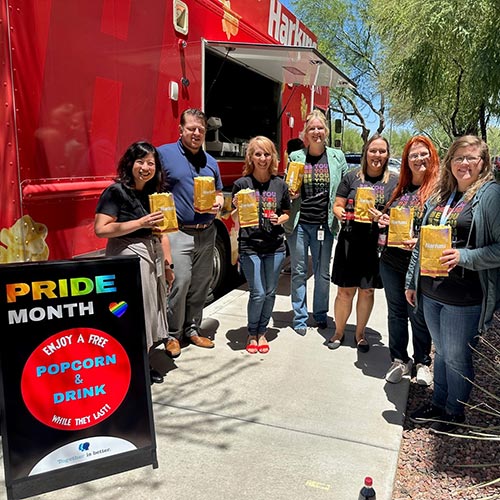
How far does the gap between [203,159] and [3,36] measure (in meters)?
1.73

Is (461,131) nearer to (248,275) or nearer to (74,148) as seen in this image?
(248,275)

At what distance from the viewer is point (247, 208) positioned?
13.5ft

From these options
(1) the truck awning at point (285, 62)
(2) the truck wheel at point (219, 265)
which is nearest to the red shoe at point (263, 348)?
(2) the truck wheel at point (219, 265)

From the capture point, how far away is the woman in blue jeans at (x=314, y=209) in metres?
4.69

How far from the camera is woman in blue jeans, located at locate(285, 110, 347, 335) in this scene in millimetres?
4688

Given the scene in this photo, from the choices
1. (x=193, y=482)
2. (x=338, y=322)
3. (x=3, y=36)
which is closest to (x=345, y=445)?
(x=193, y=482)

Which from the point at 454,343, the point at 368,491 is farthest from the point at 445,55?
the point at 368,491

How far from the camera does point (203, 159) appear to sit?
13.8 feet

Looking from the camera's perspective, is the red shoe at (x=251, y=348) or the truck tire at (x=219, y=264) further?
the truck tire at (x=219, y=264)

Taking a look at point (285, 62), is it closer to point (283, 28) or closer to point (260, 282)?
point (283, 28)

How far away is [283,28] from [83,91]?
4.86 m

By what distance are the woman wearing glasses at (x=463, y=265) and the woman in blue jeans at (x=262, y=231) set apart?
145cm

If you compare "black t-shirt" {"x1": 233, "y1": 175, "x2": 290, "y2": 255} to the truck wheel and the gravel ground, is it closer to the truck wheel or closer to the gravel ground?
the truck wheel

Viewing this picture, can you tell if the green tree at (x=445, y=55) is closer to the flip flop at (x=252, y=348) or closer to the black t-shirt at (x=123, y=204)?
the flip flop at (x=252, y=348)
